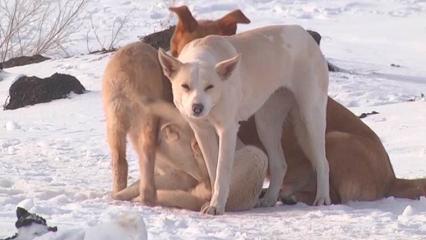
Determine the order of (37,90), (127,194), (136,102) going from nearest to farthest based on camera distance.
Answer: (136,102) → (127,194) → (37,90)

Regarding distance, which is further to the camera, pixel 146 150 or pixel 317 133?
pixel 317 133

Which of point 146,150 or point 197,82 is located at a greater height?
point 197,82

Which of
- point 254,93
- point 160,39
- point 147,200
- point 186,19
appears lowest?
point 160,39

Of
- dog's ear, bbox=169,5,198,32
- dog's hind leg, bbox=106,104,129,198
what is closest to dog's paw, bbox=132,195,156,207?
dog's hind leg, bbox=106,104,129,198

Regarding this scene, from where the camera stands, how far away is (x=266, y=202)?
24.3ft

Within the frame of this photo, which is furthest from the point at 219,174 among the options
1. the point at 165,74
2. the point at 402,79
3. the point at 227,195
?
the point at 402,79

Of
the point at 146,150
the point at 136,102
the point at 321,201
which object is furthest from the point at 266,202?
the point at 136,102

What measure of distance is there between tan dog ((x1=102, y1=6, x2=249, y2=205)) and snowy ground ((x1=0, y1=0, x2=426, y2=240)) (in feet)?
1.06

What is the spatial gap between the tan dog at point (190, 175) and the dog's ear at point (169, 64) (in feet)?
2.04

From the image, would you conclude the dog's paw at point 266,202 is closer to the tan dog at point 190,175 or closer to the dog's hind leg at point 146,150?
the tan dog at point 190,175

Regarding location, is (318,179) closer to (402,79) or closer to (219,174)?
(219,174)

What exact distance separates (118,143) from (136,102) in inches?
14.1

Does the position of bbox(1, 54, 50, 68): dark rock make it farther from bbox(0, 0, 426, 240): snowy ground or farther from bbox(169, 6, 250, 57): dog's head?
bbox(169, 6, 250, 57): dog's head

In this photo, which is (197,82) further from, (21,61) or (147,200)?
(21,61)
